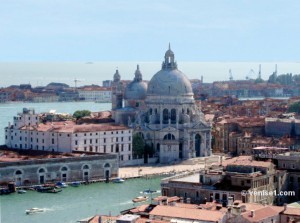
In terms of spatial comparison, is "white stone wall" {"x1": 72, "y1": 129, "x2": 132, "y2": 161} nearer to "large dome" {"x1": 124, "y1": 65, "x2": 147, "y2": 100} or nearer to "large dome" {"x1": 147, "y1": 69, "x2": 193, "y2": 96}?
"large dome" {"x1": 147, "y1": 69, "x2": 193, "y2": 96}

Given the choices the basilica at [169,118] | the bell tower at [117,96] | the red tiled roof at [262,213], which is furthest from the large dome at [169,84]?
the red tiled roof at [262,213]

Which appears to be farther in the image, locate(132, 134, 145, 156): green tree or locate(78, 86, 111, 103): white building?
locate(78, 86, 111, 103): white building

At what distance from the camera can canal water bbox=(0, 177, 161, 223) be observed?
27766mm

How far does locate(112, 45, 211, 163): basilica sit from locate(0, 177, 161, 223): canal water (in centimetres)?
1011

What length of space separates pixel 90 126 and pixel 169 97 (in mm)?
7177

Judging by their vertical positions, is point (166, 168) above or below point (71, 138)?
below

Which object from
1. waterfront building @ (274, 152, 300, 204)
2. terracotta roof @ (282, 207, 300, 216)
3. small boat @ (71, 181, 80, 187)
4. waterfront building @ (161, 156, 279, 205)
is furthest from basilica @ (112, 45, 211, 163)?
terracotta roof @ (282, 207, 300, 216)

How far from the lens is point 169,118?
49.0m

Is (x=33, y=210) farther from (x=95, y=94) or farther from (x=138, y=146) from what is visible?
(x=95, y=94)

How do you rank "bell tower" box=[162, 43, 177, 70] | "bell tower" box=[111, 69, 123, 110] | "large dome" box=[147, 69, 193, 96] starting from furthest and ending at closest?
1. "bell tower" box=[111, 69, 123, 110]
2. "bell tower" box=[162, 43, 177, 70]
3. "large dome" box=[147, 69, 193, 96]

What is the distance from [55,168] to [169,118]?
45.7 feet

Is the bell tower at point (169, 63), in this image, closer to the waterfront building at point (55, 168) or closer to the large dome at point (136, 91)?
the large dome at point (136, 91)

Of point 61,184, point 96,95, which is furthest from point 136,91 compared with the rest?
point 96,95

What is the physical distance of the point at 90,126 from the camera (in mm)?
43938
